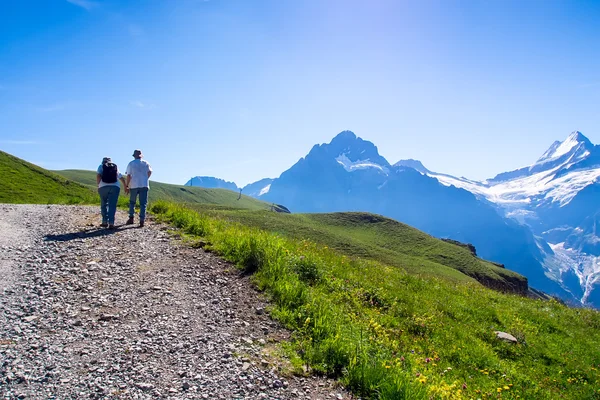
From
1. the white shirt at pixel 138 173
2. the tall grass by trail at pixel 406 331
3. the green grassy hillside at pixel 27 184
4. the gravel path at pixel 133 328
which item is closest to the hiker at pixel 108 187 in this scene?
the white shirt at pixel 138 173

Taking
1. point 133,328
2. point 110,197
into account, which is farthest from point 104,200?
point 133,328

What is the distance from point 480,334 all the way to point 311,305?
Answer: 6983 mm

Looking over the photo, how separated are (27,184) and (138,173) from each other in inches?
3222

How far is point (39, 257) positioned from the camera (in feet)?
36.2

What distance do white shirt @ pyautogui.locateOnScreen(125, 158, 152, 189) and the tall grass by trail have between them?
2.66 metres

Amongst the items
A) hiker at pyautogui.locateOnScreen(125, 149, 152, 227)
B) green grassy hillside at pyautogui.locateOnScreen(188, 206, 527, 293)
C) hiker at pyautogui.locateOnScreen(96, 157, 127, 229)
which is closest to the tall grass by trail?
hiker at pyautogui.locateOnScreen(125, 149, 152, 227)

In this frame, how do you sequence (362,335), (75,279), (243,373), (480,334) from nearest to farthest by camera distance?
1. (243,373)
2. (362,335)
3. (75,279)
4. (480,334)

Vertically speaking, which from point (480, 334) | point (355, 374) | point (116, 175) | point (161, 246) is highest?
point (116, 175)

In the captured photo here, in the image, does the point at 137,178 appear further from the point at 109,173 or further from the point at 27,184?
the point at 27,184

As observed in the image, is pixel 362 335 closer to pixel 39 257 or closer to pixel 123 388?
pixel 123 388

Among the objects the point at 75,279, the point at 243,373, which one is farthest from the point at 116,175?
the point at 243,373

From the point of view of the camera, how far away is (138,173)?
16828 mm

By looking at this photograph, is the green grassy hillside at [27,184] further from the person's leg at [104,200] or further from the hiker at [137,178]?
the person's leg at [104,200]

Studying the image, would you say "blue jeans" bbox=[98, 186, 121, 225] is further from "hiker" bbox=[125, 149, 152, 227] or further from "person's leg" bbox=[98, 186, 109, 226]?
"hiker" bbox=[125, 149, 152, 227]
